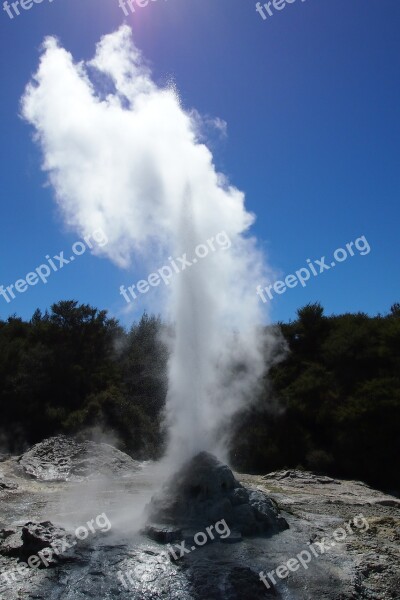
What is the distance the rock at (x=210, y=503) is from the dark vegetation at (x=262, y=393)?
7110mm

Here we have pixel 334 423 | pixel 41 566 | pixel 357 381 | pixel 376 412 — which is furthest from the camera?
pixel 357 381

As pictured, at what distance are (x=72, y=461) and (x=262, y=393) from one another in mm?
7151

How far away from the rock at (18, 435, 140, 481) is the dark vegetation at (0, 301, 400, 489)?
7.76ft

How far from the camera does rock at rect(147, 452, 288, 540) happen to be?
7.58 metres

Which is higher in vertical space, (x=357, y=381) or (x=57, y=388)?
(x=57, y=388)

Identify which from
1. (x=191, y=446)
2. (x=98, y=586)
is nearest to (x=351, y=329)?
(x=191, y=446)

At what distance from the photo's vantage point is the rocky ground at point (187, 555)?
5736mm

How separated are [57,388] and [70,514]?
11.5 m

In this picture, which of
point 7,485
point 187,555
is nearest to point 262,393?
point 7,485

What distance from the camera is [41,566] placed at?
20.2 ft

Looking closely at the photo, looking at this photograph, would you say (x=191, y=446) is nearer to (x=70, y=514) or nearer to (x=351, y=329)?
(x=70, y=514)

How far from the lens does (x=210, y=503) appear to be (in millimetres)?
7820

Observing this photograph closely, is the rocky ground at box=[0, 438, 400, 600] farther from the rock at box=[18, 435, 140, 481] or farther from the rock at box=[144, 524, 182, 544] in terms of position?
the rock at box=[18, 435, 140, 481]

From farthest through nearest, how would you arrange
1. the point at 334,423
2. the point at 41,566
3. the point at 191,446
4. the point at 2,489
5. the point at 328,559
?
the point at 334,423 < the point at 2,489 < the point at 191,446 < the point at 328,559 < the point at 41,566
